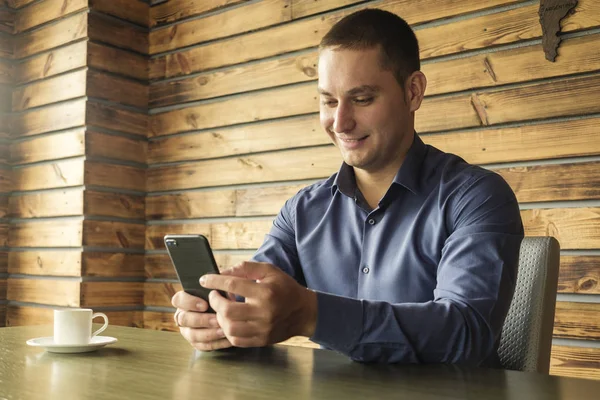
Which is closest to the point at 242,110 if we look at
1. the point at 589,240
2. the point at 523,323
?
the point at 589,240

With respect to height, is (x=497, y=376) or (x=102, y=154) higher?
(x=102, y=154)

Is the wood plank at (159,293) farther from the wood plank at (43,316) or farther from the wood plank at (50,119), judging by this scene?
the wood plank at (50,119)

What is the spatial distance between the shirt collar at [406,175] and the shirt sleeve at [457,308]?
19cm

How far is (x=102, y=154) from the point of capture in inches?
156

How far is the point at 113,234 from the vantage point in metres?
3.98

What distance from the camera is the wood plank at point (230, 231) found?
11.7 feet

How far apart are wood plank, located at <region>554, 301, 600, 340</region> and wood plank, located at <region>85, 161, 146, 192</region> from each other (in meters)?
2.51

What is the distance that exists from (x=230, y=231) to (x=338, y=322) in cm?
248

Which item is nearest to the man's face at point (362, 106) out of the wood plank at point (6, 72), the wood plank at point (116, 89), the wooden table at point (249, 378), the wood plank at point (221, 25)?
the wooden table at point (249, 378)

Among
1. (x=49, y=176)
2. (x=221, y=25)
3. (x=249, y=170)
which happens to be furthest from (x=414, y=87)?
(x=49, y=176)

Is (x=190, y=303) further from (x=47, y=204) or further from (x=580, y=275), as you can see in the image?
(x=47, y=204)

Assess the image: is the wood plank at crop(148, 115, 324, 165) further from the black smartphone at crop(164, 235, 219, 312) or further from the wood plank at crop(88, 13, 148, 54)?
the black smartphone at crop(164, 235, 219, 312)

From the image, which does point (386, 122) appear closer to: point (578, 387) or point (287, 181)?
point (578, 387)

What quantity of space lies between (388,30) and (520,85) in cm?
106
